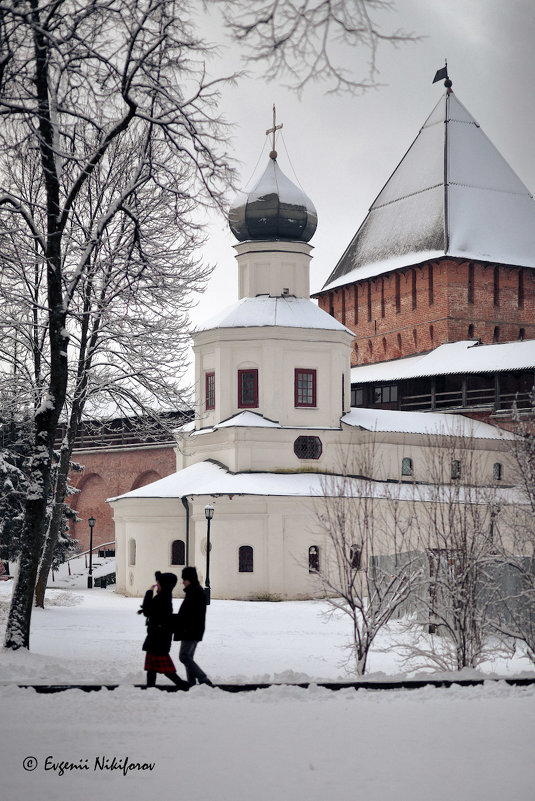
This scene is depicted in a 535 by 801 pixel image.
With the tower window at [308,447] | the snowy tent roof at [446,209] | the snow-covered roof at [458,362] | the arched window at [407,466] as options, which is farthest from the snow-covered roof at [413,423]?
the snowy tent roof at [446,209]

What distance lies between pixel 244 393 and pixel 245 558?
230 inches

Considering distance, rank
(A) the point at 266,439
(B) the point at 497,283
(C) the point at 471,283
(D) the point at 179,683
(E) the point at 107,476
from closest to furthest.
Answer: (D) the point at 179,683, (A) the point at 266,439, (C) the point at 471,283, (B) the point at 497,283, (E) the point at 107,476

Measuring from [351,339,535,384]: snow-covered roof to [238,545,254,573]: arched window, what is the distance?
41.8 feet

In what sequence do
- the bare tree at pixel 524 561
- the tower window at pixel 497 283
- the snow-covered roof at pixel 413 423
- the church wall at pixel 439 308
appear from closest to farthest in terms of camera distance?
1. the bare tree at pixel 524 561
2. the snow-covered roof at pixel 413 423
3. the church wall at pixel 439 308
4. the tower window at pixel 497 283

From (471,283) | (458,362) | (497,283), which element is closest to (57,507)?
(458,362)

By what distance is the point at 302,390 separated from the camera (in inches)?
1391

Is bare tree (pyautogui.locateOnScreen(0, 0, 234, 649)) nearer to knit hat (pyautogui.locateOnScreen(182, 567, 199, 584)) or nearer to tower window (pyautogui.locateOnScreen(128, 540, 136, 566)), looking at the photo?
knit hat (pyautogui.locateOnScreen(182, 567, 199, 584))

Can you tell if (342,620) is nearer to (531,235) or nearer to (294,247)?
(294,247)

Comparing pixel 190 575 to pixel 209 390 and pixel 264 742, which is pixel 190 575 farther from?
pixel 209 390

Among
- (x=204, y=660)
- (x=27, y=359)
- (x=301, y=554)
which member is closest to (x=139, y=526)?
(x=301, y=554)

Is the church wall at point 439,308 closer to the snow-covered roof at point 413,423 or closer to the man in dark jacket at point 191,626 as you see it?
the snow-covered roof at point 413,423

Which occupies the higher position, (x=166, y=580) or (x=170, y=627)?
(x=166, y=580)

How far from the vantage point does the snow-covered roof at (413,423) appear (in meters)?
36.2

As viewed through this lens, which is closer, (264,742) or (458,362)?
(264,742)
